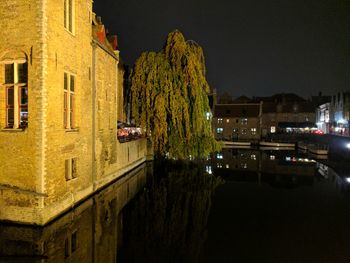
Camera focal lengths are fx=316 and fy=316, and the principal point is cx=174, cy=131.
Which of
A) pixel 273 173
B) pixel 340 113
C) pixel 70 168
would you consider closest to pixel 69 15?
pixel 70 168

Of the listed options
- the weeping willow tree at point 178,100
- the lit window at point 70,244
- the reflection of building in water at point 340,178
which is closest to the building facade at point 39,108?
the lit window at point 70,244

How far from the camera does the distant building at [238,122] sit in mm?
63531

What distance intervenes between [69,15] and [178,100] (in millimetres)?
10162

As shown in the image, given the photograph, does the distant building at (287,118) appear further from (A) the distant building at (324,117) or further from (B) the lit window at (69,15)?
(B) the lit window at (69,15)

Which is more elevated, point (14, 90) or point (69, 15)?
point (69, 15)

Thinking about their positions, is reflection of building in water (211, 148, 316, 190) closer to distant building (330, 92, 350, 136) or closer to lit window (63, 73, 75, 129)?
lit window (63, 73, 75, 129)

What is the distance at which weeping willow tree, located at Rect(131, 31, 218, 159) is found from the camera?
21.4m

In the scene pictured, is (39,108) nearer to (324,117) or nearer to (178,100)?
(178,100)

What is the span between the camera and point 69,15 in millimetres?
12594

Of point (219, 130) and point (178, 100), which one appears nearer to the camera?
point (178, 100)

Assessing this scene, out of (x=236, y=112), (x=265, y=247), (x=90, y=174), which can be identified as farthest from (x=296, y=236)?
(x=236, y=112)

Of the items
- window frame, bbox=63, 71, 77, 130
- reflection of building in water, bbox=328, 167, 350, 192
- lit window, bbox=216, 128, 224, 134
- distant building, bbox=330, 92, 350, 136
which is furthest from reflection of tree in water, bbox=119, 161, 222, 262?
distant building, bbox=330, 92, 350, 136

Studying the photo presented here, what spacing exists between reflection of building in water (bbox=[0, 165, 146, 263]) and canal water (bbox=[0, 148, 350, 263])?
27 mm

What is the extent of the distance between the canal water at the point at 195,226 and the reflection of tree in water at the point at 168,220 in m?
0.03
